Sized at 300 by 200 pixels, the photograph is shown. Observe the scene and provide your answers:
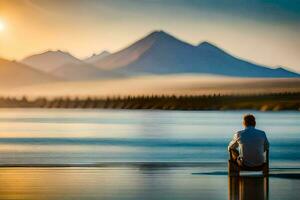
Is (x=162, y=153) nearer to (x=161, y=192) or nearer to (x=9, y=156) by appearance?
(x=9, y=156)

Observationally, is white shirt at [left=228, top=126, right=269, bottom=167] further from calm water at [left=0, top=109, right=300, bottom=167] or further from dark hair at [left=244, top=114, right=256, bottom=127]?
calm water at [left=0, top=109, right=300, bottom=167]

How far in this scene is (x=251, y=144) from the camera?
1073cm

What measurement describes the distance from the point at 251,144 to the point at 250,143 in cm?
2

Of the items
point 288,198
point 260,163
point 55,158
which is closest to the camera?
point 288,198

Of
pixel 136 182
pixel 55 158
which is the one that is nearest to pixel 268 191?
pixel 136 182

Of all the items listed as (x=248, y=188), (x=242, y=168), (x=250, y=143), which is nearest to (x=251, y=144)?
(x=250, y=143)

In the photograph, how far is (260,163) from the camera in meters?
11.0

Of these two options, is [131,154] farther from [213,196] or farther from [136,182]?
[213,196]

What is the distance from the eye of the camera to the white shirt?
10703 millimetres

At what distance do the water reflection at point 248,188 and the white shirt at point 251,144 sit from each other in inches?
10.5

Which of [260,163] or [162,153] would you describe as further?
[162,153]

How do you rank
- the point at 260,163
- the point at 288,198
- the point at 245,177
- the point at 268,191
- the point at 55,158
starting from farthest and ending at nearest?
the point at 55,158, the point at 245,177, the point at 260,163, the point at 268,191, the point at 288,198

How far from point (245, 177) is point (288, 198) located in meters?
2.31

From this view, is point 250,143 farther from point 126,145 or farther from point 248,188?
point 126,145
